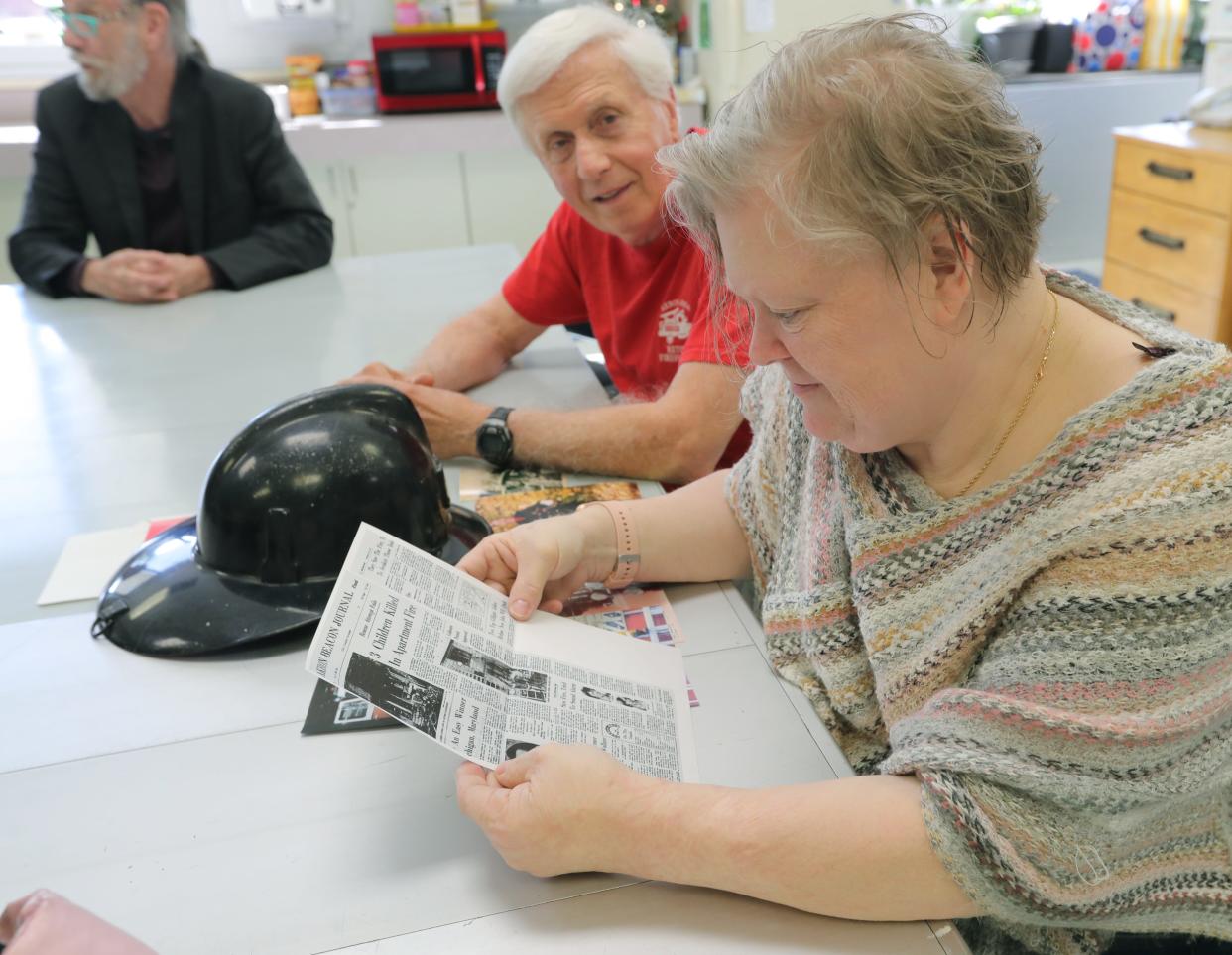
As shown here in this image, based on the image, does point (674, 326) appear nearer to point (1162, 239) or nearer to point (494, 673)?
point (494, 673)

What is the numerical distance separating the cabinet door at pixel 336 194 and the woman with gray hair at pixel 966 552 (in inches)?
135

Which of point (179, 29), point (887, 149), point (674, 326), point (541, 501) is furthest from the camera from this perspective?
→ point (179, 29)

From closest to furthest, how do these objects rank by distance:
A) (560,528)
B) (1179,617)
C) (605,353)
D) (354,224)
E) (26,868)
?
1. (1179,617)
2. (26,868)
3. (560,528)
4. (605,353)
5. (354,224)

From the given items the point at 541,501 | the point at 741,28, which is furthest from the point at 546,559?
the point at 741,28

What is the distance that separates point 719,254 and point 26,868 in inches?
29.9

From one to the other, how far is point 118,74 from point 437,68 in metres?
1.57

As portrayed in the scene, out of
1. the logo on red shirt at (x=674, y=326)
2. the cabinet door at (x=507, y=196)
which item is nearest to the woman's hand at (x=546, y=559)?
the logo on red shirt at (x=674, y=326)

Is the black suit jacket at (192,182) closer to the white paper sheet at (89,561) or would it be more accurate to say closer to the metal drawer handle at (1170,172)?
the white paper sheet at (89,561)

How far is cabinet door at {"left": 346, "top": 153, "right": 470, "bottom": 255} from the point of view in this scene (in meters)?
3.99

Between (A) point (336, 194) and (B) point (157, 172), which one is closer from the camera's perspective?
(B) point (157, 172)

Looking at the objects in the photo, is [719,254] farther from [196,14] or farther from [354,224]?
[196,14]

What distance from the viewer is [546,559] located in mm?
1061

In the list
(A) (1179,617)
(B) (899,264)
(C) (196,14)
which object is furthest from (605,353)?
(C) (196,14)

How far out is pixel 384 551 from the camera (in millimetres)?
950
